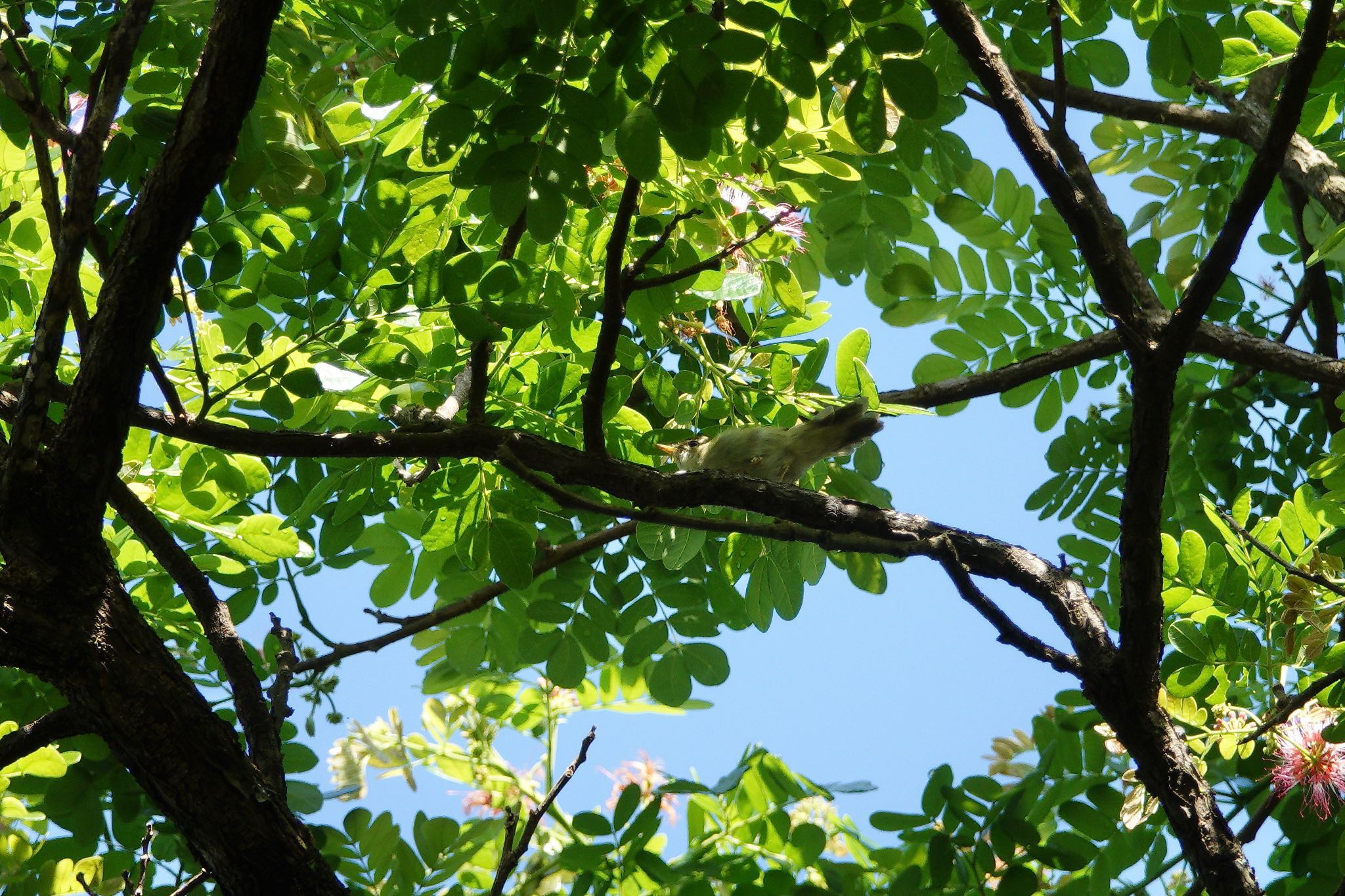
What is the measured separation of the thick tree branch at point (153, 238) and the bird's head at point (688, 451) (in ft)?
3.72

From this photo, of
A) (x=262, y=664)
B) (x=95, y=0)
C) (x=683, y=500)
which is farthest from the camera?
(x=262, y=664)

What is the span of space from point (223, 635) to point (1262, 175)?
228cm

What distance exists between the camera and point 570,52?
2.03m

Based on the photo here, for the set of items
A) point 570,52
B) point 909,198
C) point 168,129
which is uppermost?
point 909,198

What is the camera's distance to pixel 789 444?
2293 millimetres

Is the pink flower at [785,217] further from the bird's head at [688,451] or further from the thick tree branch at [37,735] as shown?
the thick tree branch at [37,735]

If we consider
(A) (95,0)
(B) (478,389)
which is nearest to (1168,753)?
(B) (478,389)

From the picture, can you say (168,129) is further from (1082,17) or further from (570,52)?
(1082,17)

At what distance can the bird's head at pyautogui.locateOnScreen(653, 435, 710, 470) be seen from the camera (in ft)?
7.84

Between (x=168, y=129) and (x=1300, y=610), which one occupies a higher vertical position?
(x=168, y=129)

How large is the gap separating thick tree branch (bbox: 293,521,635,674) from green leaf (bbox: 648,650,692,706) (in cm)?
40

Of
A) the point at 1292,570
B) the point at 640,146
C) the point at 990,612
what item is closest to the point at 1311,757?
the point at 1292,570

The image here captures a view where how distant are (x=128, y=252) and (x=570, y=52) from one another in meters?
0.87

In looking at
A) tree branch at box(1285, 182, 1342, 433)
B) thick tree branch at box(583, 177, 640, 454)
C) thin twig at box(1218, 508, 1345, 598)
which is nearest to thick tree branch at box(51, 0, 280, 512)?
thick tree branch at box(583, 177, 640, 454)
